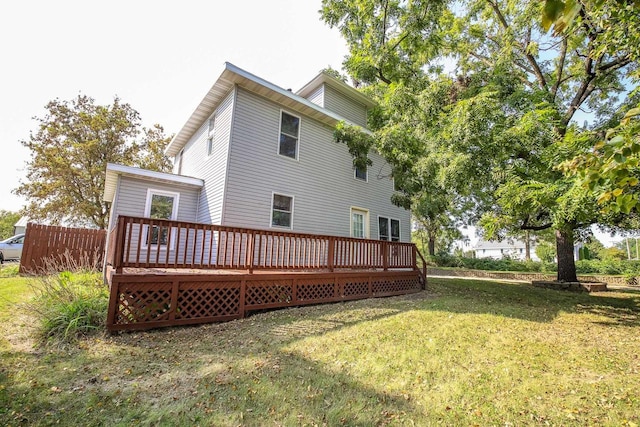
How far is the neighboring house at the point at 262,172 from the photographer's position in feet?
28.0

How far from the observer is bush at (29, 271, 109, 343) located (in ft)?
13.8

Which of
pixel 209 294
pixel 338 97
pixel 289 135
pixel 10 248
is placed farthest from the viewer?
pixel 10 248

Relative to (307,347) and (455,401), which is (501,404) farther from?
(307,347)

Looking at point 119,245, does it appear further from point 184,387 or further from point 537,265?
point 537,265

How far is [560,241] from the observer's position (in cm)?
1105

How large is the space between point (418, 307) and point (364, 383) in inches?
156

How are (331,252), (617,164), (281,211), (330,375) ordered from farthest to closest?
(281,211) < (331,252) < (330,375) < (617,164)

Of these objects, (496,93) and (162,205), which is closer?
(496,93)

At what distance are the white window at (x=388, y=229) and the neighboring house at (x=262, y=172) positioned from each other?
1.16ft

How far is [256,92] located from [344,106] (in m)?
4.20

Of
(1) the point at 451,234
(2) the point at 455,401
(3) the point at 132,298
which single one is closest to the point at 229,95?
(3) the point at 132,298

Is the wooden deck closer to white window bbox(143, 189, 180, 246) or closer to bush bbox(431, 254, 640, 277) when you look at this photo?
white window bbox(143, 189, 180, 246)

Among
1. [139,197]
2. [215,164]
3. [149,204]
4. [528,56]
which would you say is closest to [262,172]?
[215,164]

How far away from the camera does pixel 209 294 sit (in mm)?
5406
